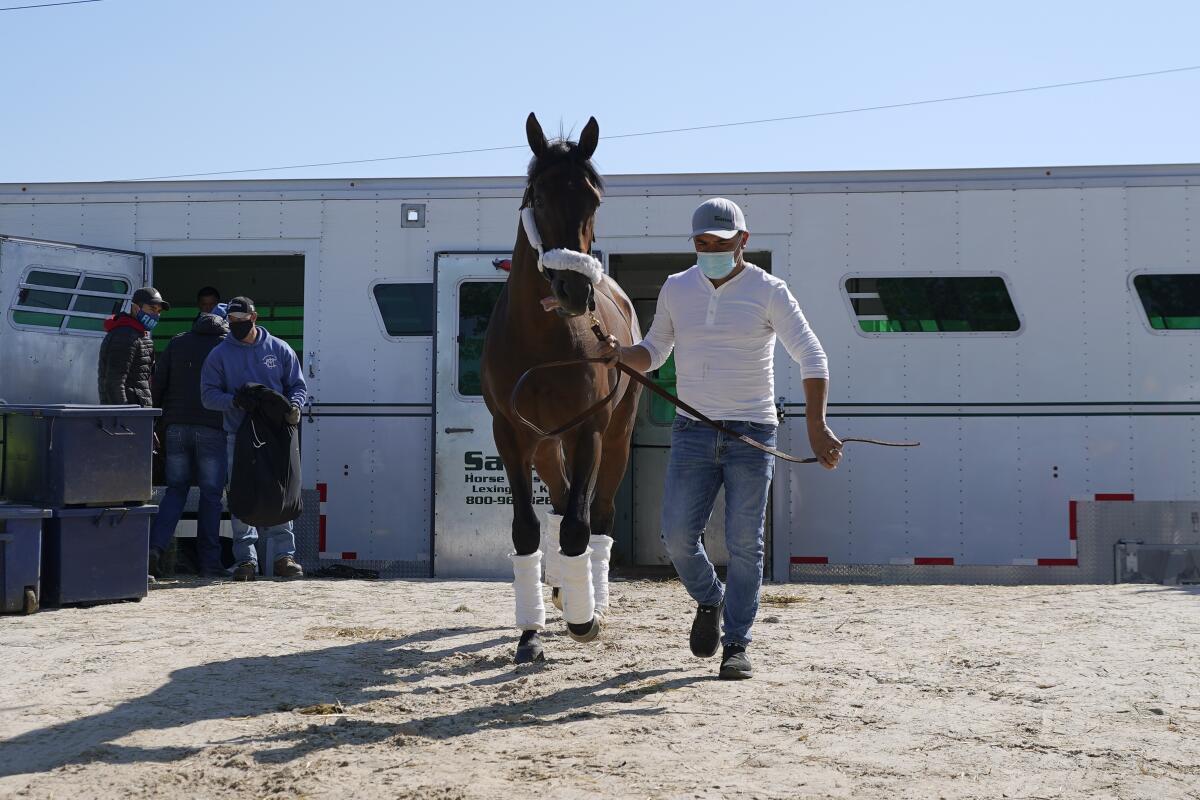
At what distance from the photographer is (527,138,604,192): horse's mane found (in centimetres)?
492

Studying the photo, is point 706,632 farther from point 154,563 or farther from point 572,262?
point 154,563

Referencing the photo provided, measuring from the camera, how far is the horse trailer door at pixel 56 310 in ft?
26.3

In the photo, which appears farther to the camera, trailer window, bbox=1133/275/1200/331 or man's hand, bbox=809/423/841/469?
trailer window, bbox=1133/275/1200/331

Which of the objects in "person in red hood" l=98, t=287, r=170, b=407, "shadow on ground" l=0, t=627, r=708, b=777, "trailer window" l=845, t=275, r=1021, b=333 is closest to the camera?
"shadow on ground" l=0, t=627, r=708, b=777

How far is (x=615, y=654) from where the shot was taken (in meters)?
5.28

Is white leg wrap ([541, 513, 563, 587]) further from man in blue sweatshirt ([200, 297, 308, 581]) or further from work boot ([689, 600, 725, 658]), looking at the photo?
man in blue sweatshirt ([200, 297, 308, 581])

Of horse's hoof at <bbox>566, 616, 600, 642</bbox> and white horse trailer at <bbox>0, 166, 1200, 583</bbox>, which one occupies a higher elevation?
white horse trailer at <bbox>0, 166, 1200, 583</bbox>

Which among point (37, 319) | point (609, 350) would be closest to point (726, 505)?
point (609, 350)

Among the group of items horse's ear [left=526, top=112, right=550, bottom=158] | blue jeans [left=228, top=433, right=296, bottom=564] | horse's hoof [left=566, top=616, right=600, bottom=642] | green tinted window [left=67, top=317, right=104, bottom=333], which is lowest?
horse's hoof [left=566, top=616, right=600, bottom=642]

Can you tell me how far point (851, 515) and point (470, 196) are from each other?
365cm

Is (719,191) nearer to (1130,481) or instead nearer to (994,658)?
(1130,481)

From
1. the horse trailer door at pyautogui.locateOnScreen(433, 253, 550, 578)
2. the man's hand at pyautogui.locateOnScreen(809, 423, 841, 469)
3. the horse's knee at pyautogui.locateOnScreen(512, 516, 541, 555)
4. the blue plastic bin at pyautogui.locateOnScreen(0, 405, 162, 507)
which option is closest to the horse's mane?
the man's hand at pyautogui.locateOnScreen(809, 423, 841, 469)

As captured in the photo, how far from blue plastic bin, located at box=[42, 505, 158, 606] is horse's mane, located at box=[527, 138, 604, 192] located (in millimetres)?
3583

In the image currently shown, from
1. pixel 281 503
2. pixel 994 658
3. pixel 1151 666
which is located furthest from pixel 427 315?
pixel 1151 666
